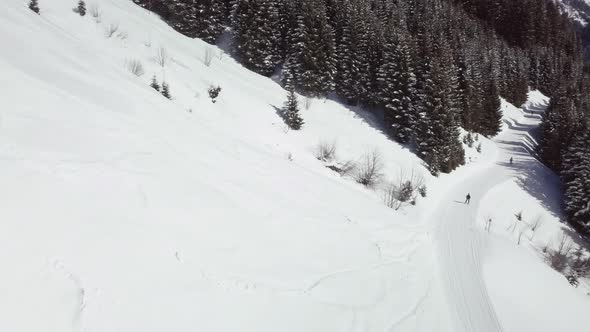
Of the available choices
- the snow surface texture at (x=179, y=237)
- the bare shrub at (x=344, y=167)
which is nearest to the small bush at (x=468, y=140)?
the bare shrub at (x=344, y=167)

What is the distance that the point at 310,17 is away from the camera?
32.0 metres

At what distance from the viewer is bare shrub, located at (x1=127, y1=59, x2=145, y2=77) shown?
16438 millimetres

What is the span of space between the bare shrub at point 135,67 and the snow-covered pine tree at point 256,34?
15654 mm

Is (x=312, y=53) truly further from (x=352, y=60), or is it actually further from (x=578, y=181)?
(x=578, y=181)

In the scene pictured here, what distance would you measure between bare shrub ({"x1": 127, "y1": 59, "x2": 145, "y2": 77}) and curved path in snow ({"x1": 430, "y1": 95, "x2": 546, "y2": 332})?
17515 millimetres

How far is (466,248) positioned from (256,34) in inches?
1051

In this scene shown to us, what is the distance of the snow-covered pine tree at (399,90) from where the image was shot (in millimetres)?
29031

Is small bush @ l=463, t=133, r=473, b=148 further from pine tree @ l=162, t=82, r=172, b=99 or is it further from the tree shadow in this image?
pine tree @ l=162, t=82, r=172, b=99

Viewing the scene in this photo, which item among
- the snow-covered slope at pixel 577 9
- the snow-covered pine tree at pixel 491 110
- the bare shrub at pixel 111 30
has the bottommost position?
the bare shrub at pixel 111 30

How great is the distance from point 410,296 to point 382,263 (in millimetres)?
1232

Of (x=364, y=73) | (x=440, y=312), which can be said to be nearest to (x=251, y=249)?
(x=440, y=312)

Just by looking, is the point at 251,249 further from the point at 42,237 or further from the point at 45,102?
the point at 45,102

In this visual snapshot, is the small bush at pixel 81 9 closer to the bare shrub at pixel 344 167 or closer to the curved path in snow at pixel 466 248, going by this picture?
the bare shrub at pixel 344 167

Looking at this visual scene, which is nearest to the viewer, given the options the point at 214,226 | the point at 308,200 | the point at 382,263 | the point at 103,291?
the point at 103,291
